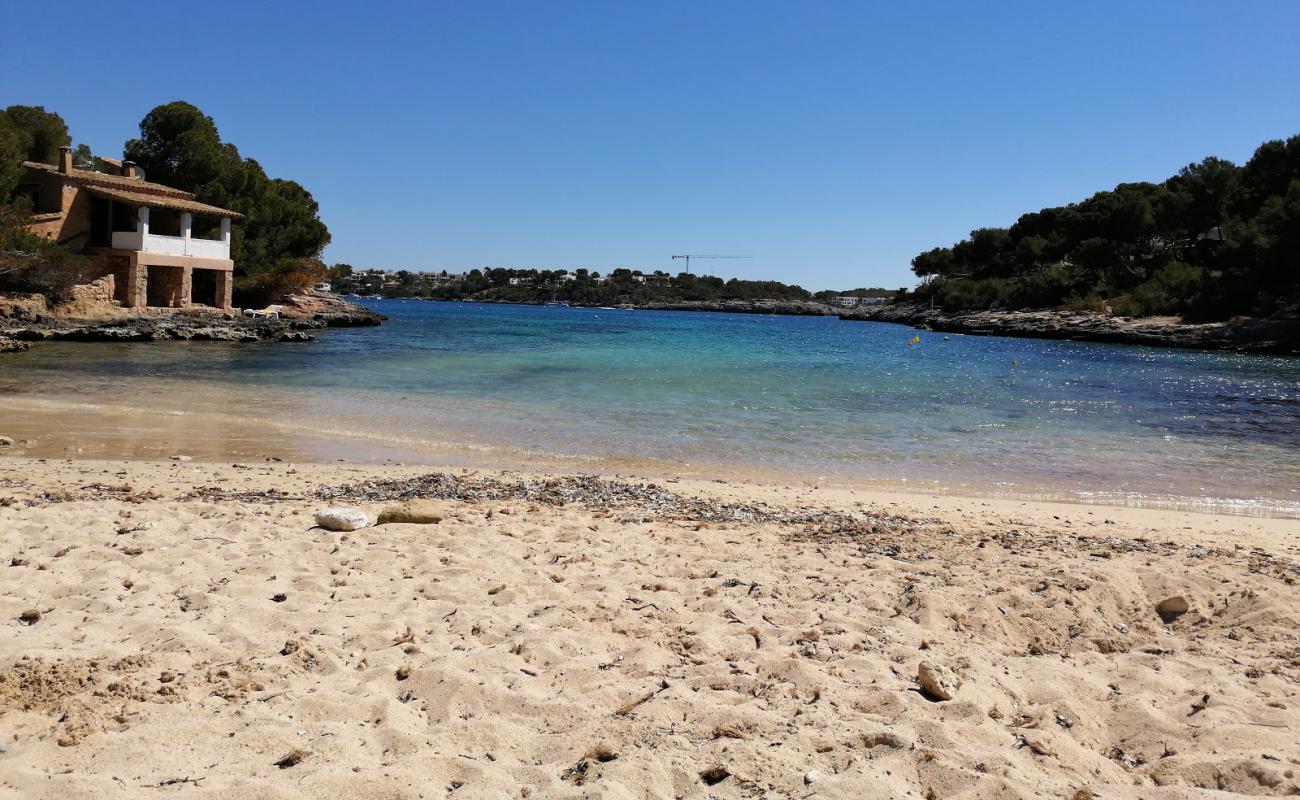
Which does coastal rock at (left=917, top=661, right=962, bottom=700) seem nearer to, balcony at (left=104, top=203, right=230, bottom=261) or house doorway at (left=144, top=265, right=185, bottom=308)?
balcony at (left=104, top=203, right=230, bottom=261)

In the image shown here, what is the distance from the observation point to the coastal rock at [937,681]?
3.92 metres

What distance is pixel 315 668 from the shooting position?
4.09m

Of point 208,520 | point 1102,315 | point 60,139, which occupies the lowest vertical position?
point 208,520

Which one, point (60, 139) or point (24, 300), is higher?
point (60, 139)

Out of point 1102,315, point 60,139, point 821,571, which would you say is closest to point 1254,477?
point 821,571

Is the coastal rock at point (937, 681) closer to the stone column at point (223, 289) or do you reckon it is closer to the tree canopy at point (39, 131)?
the stone column at point (223, 289)

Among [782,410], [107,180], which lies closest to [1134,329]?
[782,410]

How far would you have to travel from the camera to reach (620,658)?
4.39m

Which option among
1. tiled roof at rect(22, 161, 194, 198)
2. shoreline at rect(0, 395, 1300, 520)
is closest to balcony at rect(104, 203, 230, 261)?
→ tiled roof at rect(22, 161, 194, 198)

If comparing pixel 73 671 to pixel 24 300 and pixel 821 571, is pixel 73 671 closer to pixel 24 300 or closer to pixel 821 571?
pixel 821 571

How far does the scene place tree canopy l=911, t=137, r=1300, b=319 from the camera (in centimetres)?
5297

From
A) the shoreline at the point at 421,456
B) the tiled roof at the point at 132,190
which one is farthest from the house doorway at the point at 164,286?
the shoreline at the point at 421,456

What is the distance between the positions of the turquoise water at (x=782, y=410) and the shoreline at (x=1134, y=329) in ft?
60.8

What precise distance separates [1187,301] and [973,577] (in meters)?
65.1
